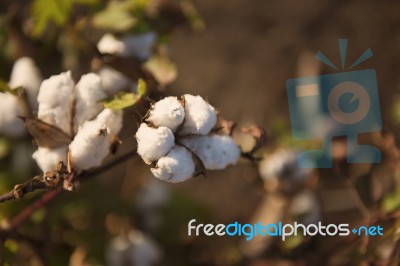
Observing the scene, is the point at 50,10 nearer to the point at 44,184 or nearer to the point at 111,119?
the point at 111,119

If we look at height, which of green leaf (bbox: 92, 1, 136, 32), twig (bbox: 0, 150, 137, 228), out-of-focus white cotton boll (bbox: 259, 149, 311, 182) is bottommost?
out-of-focus white cotton boll (bbox: 259, 149, 311, 182)

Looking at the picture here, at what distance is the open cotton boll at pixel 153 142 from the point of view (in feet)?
2.88

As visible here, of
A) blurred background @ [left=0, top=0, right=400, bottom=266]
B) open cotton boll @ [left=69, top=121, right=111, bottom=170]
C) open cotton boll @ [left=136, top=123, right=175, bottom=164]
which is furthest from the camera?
blurred background @ [left=0, top=0, right=400, bottom=266]

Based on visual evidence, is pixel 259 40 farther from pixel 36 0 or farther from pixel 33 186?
pixel 33 186

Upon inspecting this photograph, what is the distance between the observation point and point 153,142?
877 millimetres

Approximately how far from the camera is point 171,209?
1959 millimetres

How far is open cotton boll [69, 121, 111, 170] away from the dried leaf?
5 centimetres

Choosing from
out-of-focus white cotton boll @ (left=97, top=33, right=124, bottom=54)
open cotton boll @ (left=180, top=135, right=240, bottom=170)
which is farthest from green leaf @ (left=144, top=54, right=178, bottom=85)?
open cotton boll @ (left=180, top=135, right=240, bottom=170)

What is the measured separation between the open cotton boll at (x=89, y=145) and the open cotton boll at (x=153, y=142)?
123 millimetres

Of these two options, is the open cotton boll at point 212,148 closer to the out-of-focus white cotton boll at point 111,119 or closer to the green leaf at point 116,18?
the out-of-focus white cotton boll at point 111,119

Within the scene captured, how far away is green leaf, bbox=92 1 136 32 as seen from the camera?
1.38m

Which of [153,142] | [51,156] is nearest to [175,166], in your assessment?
[153,142]

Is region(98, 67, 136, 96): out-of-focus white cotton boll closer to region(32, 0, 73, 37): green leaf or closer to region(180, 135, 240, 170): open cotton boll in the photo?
region(32, 0, 73, 37): green leaf

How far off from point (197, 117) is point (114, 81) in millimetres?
554
